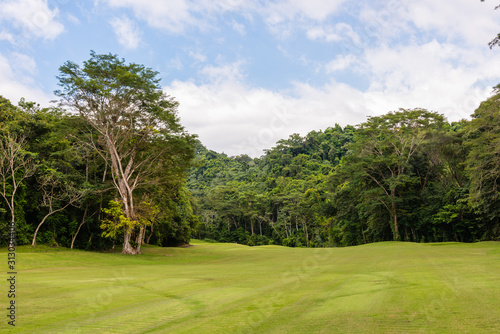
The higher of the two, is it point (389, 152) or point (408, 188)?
point (389, 152)

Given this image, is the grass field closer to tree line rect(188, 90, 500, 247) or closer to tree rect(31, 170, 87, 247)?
tree rect(31, 170, 87, 247)

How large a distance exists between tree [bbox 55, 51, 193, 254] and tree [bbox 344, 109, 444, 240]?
25.7m

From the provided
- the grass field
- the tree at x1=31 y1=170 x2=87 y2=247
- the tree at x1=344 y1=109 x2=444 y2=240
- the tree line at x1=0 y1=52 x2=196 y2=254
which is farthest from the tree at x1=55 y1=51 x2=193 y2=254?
A: the tree at x1=344 y1=109 x2=444 y2=240

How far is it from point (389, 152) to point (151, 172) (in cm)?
3469

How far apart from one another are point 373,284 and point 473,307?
3.43 m

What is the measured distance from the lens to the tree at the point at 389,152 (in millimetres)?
43719

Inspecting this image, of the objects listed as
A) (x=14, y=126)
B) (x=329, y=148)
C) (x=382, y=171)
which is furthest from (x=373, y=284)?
(x=329, y=148)

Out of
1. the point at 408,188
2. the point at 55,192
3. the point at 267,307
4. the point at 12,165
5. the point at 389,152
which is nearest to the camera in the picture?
the point at 267,307

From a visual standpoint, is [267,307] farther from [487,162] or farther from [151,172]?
[487,162]

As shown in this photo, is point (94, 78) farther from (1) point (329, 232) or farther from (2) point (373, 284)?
(1) point (329, 232)

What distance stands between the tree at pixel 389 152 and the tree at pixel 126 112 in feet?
84.3

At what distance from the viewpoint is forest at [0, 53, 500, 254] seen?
27156mm

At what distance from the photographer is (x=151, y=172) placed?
107 ft

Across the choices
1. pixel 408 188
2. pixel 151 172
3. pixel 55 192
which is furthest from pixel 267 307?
pixel 408 188
